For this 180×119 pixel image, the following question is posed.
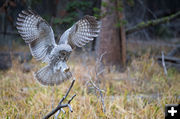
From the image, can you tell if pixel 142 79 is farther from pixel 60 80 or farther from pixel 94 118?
pixel 60 80

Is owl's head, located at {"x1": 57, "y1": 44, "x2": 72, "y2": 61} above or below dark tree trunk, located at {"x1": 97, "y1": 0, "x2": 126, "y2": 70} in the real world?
below

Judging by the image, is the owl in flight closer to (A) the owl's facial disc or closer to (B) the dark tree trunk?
(A) the owl's facial disc

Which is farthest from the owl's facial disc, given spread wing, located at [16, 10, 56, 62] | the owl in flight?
spread wing, located at [16, 10, 56, 62]

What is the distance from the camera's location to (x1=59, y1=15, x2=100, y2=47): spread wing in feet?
5.87

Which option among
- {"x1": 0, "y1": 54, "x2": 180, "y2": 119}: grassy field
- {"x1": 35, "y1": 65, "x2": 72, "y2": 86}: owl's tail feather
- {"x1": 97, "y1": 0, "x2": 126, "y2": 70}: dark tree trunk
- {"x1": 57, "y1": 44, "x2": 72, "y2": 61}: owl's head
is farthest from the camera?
{"x1": 97, "y1": 0, "x2": 126, "y2": 70}: dark tree trunk

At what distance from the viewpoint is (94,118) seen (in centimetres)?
257

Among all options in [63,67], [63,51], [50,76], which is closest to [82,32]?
[63,51]

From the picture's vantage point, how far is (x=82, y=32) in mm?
1874

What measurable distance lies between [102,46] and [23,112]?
2.97 metres

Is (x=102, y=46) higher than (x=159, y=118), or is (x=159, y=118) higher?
(x=102, y=46)

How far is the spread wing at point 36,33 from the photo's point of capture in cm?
175

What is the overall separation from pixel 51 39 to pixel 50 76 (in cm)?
36

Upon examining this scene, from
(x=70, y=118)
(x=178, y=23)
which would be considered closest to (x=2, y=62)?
(x=70, y=118)

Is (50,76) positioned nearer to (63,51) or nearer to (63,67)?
(63,67)
